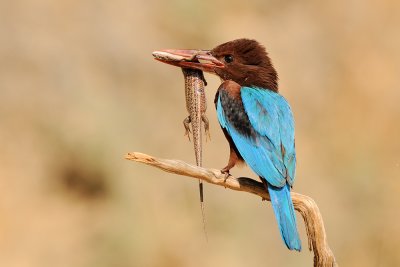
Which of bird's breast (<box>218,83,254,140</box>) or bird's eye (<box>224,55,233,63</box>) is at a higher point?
bird's eye (<box>224,55,233,63</box>)

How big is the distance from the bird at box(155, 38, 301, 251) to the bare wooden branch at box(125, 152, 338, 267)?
0.08m

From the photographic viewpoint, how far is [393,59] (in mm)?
10227

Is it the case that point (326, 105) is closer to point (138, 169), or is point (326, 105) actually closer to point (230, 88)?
point (138, 169)

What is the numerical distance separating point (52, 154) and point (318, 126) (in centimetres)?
261

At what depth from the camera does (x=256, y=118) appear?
16.0ft

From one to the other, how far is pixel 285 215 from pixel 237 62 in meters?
1.02

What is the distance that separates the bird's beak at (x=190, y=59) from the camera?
526 centimetres

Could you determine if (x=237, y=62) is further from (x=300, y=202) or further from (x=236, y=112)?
(x=300, y=202)

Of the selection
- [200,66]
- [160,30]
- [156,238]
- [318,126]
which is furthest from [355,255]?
[200,66]

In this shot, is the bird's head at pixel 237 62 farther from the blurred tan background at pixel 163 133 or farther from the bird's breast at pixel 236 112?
the blurred tan background at pixel 163 133

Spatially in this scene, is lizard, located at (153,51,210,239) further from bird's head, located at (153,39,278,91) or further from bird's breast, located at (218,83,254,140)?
bird's breast, located at (218,83,254,140)

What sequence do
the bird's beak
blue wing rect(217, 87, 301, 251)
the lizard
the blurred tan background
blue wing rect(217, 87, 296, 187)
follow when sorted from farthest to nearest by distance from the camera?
the blurred tan background
the bird's beak
the lizard
blue wing rect(217, 87, 296, 187)
blue wing rect(217, 87, 301, 251)

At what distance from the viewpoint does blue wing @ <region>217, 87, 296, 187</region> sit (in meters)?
4.68

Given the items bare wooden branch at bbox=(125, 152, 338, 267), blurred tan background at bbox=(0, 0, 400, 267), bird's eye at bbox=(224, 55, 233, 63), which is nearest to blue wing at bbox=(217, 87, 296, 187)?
bare wooden branch at bbox=(125, 152, 338, 267)
